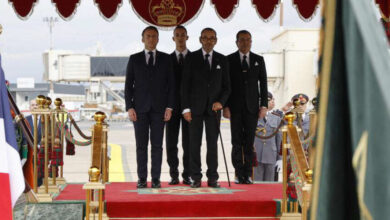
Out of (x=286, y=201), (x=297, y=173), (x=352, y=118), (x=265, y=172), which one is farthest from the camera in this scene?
(x=265, y=172)

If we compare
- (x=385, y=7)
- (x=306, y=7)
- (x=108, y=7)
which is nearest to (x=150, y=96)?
(x=108, y=7)

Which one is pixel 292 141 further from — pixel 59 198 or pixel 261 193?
pixel 59 198

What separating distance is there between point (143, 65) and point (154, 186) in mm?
1421

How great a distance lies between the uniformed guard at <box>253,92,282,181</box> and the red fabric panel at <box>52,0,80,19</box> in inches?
122

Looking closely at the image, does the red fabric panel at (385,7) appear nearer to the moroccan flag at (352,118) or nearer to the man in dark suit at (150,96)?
the man in dark suit at (150,96)

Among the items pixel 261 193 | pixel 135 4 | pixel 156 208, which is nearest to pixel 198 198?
pixel 156 208

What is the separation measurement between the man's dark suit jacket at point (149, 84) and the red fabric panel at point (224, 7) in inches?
66.4

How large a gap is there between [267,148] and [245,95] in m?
1.54

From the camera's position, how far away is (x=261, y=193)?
17.5ft

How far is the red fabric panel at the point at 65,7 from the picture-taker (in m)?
6.66

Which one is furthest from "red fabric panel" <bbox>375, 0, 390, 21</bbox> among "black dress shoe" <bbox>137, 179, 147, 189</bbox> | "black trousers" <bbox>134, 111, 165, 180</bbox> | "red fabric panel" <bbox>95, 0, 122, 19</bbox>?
"black dress shoe" <bbox>137, 179, 147, 189</bbox>

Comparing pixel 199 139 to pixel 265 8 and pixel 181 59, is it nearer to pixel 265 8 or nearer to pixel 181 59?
pixel 181 59

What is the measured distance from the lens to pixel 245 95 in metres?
5.94

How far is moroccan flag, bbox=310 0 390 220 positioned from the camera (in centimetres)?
86
